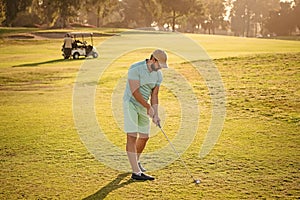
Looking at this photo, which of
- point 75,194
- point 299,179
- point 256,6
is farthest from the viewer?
point 256,6

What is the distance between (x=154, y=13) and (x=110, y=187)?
350 feet

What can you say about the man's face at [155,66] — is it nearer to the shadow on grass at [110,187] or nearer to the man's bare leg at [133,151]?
the man's bare leg at [133,151]

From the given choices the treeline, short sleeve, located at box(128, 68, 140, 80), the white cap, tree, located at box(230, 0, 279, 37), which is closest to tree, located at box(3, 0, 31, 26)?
the treeline

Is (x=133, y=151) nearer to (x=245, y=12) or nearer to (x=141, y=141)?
(x=141, y=141)

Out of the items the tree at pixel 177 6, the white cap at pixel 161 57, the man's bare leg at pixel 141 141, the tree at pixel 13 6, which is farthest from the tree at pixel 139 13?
the white cap at pixel 161 57

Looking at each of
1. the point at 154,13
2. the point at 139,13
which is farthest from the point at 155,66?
the point at 139,13

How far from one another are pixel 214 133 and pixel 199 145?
1.35m

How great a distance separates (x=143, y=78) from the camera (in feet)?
23.0

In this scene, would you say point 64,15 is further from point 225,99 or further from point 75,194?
point 75,194

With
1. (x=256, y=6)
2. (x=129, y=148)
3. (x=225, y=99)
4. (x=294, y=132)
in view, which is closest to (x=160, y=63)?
(x=129, y=148)

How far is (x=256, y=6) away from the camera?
165875 millimetres

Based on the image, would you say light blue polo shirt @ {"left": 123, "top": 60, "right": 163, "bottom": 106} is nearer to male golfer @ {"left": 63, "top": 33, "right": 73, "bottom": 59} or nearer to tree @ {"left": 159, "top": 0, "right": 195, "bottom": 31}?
male golfer @ {"left": 63, "top": 33, "right": 73, "bottom": 59}

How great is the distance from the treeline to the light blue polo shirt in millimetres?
66869

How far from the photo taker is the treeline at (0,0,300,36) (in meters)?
78.8
